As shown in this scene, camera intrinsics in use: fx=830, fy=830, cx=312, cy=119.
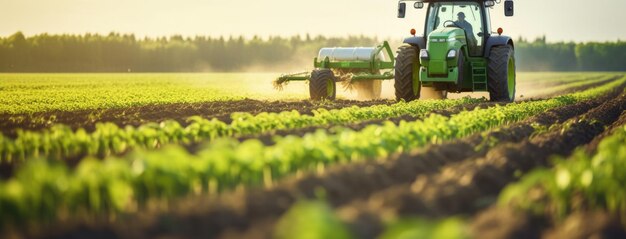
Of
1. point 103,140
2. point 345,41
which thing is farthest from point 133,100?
point 345,41

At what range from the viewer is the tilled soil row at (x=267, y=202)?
5.07 metres

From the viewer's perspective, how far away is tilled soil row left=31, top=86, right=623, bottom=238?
507cm

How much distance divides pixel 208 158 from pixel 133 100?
1652 centimetres

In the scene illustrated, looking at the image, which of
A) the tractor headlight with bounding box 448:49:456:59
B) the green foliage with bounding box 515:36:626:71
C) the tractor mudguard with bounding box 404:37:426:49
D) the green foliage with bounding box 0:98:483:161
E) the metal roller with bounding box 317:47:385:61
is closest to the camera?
the green foliage with bounding box 0:98:483:161

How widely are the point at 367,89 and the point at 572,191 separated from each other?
56.2 ft

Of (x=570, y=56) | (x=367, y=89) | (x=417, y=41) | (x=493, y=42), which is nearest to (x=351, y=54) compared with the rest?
(x=367, y=89)

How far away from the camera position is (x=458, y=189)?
6211 mm

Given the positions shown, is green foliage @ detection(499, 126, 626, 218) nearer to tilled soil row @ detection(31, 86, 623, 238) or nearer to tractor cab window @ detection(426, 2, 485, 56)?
tilled soil row @ detection(31, 86, 623, 238)

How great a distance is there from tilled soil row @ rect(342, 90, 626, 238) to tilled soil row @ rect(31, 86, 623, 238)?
0.18m

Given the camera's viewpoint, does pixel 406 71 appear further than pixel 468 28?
No

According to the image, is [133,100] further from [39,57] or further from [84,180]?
[39,57]

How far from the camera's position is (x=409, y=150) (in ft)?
28.9

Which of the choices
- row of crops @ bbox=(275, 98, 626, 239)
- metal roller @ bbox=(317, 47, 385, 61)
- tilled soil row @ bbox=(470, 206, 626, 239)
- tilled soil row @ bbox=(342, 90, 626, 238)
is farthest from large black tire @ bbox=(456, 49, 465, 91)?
tilled soil row @ bbox=(470, 206, 626, 239)

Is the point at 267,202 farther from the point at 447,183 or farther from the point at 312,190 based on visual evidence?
the point at 447,183
